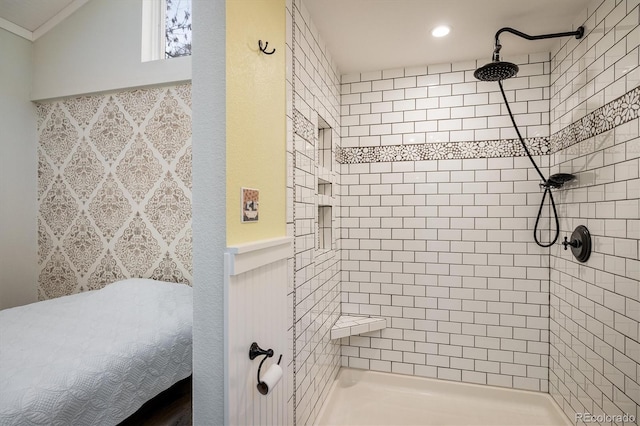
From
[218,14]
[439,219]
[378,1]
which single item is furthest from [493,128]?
[218,14]

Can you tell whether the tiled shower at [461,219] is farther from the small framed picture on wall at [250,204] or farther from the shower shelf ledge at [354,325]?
the small framed picture on wall at [250,204]

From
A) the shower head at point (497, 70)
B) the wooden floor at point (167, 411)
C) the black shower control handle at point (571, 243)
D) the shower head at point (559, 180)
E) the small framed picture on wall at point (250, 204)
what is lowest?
the wooden floor at point (167, 411)

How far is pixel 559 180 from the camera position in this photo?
1.95 meters

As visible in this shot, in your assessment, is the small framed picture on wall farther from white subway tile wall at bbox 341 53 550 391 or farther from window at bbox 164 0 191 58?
window at bbox 164 0 191 58

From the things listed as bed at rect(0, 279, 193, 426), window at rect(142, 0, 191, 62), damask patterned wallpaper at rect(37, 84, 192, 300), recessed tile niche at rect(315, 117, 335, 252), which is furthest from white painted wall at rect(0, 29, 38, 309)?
recessed tile niche at rect(315, 117, 335, 252)

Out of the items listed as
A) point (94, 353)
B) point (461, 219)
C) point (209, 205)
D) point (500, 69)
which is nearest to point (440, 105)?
point (500, 69)

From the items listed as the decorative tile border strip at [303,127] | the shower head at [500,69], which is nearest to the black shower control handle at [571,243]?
the shower head at [500,69]

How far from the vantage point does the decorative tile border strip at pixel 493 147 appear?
163cm

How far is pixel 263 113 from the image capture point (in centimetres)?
129

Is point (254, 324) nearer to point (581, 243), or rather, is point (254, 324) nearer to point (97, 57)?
point (581, 243)

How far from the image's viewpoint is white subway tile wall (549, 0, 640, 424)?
1.42m

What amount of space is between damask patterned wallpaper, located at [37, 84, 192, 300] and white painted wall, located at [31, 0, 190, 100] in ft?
0.32

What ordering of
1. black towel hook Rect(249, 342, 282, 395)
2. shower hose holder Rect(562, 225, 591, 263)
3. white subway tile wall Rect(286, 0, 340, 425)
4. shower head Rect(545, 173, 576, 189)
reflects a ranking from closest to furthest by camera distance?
1. black towel hook Rect(249, 342, 282, 395)
2. white subway tile wall Rect(286, 0, 340, 425)
3. shower hose holder Rect(562, 225, 591, 263)
4. shower head Rect(545, 173, 576, 189)

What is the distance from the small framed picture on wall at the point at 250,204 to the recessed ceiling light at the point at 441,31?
156 centimetres
